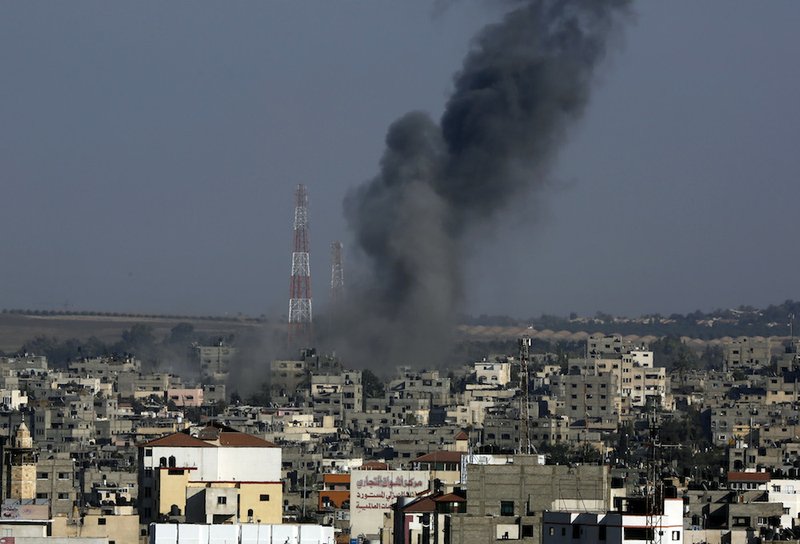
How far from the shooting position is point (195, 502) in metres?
58.4

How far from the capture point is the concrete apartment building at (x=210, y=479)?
57.6 metres

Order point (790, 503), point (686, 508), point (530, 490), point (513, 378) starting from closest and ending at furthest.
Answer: point (530, 490)
point (686, 508)
point (790, 503)
point (513, 378)

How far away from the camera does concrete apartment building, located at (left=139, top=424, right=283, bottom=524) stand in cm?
5762

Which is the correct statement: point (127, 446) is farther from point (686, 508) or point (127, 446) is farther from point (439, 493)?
point (439, 493)

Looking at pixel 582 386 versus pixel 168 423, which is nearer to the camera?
pixel 168 423

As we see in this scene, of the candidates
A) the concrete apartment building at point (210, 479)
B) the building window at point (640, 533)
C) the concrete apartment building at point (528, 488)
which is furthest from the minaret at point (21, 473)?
the building window at point (640, 533)

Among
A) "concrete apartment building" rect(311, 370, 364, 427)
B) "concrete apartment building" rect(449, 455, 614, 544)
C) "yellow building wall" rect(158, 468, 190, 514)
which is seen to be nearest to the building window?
"concrete apartment building" rect(449, 455, 614, 544)

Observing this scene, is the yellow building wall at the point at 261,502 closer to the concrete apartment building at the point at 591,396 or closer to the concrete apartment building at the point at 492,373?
the concrete apartment building at the point at 591,396

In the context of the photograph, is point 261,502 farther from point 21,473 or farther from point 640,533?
point 640,533

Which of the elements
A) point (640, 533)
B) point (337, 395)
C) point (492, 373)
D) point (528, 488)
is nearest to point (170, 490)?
point (528, 488)

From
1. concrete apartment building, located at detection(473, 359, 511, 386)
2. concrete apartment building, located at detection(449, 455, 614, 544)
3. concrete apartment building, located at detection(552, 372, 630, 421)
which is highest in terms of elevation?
concrete apartment building, located at detection(473, 359, 511, 386)

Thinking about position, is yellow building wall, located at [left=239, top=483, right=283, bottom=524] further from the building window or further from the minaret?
the building window

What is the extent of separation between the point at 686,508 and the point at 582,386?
305 feet

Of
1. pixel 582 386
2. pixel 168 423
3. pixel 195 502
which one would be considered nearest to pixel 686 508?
pixel 195 502
